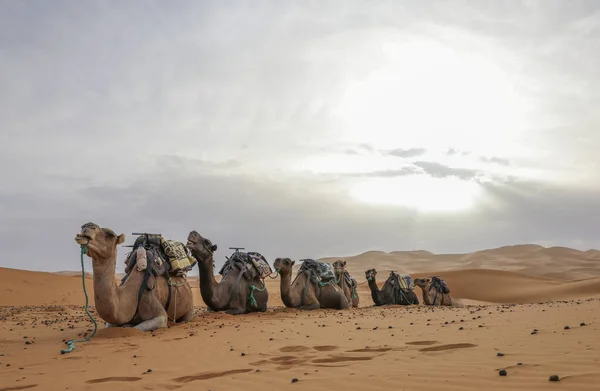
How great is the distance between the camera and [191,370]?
6.07 metres

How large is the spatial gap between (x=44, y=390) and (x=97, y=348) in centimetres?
250

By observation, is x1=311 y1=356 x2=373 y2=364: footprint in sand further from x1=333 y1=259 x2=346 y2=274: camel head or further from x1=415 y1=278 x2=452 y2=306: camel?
x1=415 y1=278 x2=452 y2=306: camel

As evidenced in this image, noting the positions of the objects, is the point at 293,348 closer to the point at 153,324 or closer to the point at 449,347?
the point at 449,347

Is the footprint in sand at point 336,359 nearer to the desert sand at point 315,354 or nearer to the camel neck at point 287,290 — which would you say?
the desert sand at point 315,354

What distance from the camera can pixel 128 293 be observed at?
9.41m

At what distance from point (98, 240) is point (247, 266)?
5.74 metres

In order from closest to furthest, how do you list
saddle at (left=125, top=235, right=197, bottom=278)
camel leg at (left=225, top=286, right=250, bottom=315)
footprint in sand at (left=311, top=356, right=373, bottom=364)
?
footprint in sand at (left=311, top=356, right=373, bottom=364) < saddle at (left=125, top=235, right=197, bottom=278) < camel leg at (left=225, top=286, right=250, bottom=315)

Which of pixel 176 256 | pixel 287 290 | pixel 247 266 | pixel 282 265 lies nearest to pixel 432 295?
pixel 287 290

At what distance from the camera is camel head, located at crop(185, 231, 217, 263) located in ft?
42.0

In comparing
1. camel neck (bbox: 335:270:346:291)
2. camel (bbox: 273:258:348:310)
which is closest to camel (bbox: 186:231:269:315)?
camel (bbox: 273:258:348:310)

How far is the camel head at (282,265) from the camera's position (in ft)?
49.1

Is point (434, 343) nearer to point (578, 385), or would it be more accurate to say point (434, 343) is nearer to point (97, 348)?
point (578, 385)

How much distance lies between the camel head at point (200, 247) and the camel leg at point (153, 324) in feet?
10.1

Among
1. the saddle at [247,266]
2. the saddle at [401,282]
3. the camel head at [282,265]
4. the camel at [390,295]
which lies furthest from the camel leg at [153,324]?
the saddle at [401,282]
